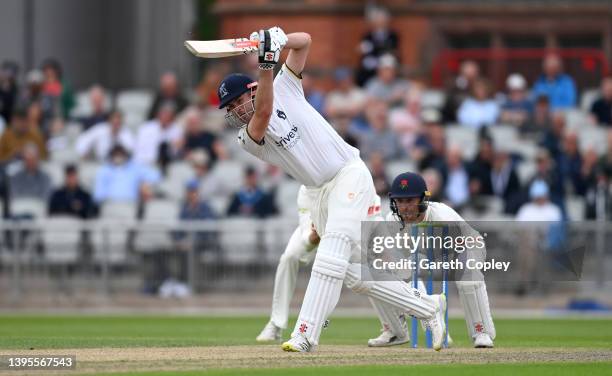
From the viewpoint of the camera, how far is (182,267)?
2117cm

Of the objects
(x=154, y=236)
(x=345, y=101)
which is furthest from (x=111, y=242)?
(x=345, y=101)

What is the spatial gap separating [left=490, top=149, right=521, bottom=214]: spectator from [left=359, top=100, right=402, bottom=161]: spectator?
1692 mm

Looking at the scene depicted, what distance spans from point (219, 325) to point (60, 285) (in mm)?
3996

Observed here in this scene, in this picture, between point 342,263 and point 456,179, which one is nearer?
point 342,263

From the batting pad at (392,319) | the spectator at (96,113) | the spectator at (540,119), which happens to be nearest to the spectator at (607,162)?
the spectator at (540,119)

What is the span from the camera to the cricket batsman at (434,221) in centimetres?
1215

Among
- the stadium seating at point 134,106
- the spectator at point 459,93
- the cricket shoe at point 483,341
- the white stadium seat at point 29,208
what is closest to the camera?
the cricket shoe at point 483,341

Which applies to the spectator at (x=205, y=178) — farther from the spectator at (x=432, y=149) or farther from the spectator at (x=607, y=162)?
the spectator at (x=607, y=162)

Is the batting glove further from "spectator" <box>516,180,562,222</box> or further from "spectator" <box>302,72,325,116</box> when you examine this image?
"spectator" <box>302,72,325,116</box>

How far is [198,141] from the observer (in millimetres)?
23531

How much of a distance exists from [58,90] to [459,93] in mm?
6653

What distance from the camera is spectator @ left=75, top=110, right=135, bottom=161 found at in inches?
927

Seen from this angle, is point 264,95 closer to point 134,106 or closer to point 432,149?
point 432,149

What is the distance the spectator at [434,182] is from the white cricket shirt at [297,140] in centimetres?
884
